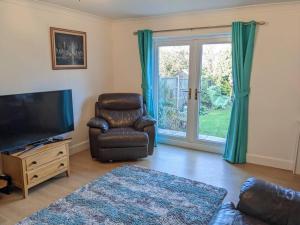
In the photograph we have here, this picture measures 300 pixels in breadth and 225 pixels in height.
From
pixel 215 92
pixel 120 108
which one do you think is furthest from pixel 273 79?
pixel 120 108

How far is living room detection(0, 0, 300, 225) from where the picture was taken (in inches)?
107

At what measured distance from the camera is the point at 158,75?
4.62 meters

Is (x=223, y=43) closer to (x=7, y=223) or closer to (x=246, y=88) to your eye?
(x=246, y=88)

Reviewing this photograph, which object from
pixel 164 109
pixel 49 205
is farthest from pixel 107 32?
pixel 49 205

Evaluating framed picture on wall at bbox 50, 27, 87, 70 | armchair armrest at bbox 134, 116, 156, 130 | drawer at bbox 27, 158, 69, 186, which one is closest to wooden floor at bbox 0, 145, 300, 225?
drawer at bbox 27, 158, 69, 186

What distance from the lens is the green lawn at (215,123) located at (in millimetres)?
4129

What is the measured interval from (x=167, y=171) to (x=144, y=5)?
2.44 metres

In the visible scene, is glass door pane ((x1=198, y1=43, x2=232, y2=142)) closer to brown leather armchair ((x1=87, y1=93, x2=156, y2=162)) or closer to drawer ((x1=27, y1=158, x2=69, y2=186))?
brown leather armchair ((x1=87, y1=93, x2=156, y2=162))

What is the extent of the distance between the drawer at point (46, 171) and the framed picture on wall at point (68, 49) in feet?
4.74

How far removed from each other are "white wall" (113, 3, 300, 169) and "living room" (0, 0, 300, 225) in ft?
0.05

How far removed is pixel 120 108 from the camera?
4.28 meters

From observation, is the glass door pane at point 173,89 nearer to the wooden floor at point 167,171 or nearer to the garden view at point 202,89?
the garden view at point 202,89

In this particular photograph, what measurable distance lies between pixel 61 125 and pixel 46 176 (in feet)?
2.42

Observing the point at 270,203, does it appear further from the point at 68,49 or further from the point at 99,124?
the point at 68,49
